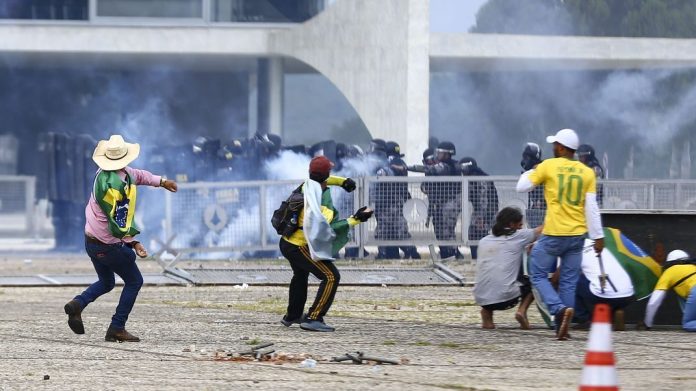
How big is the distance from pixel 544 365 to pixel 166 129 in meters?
33.3

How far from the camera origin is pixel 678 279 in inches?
475

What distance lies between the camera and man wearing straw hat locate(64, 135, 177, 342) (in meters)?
11.2

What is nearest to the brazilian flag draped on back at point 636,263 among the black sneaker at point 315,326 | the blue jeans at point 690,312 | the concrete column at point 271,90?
the blue jeans at point 690,312

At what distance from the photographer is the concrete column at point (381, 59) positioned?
32.4m

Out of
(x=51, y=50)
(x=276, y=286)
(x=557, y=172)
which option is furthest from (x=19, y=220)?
(x=557, y=172)

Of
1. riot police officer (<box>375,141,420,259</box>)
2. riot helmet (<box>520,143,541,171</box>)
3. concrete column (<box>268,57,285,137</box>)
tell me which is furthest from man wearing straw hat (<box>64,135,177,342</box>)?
concrete column (<box>268,57,285,137</box>)

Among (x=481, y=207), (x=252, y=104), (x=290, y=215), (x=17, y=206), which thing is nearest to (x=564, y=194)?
(x=290, y=215)

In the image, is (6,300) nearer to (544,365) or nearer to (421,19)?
(544,365)

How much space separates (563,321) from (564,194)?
3.33 feet

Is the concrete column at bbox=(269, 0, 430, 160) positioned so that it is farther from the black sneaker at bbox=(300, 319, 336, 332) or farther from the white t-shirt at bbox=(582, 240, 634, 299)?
the black sneaker at bbox=(300, 319, 336, 332)

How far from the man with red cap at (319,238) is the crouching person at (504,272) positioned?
1189 mm

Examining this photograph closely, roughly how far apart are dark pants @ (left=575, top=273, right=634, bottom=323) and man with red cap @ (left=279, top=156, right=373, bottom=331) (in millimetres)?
1828

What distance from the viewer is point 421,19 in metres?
32.5

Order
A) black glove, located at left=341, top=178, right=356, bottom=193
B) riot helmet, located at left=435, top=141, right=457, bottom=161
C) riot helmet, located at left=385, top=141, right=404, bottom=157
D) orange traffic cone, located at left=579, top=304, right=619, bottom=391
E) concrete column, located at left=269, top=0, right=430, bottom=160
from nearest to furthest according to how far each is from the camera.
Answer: orange traffic cone, located at left=579, top=304, right=619, bottom=391, black glove, located at left=341, top=178, right=356, bottom=193, riot helmet, located at left=435, top=141, right=457, bottom=161, riot helmet, located at left=385, top=141, right=404, bottom=157, concrete column, located at left=269, top=0, right=430, bottom=160
